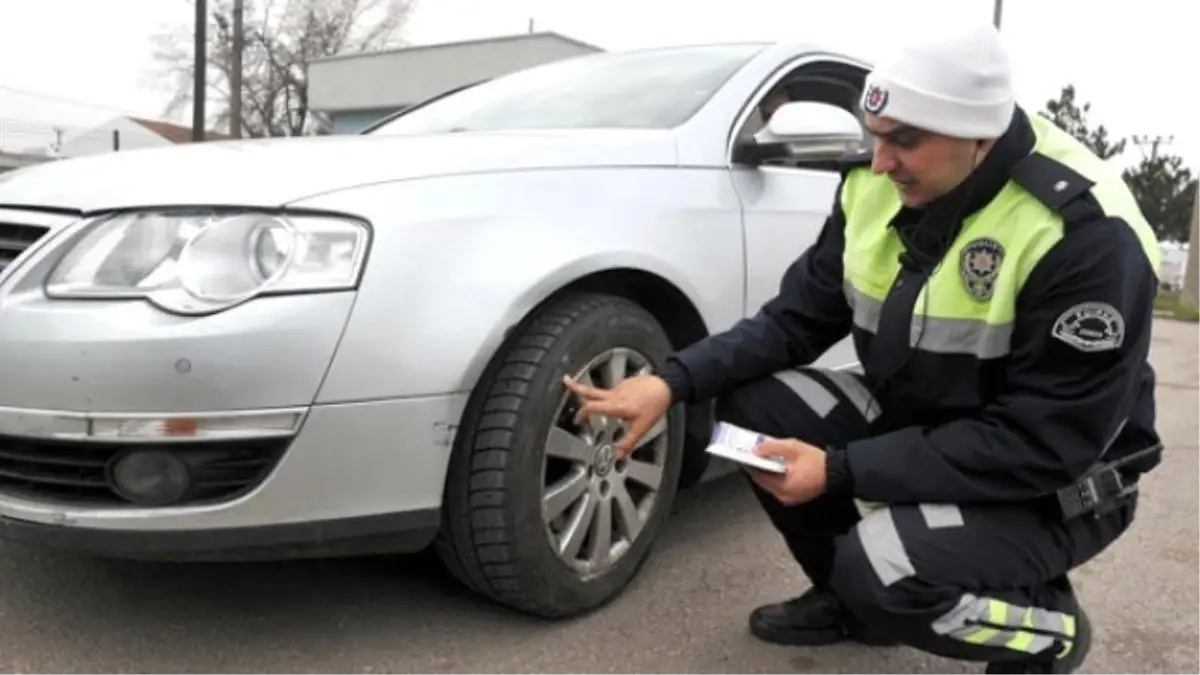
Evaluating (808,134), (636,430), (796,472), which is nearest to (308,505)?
(636,430)

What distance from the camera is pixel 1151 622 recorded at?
2438 mm

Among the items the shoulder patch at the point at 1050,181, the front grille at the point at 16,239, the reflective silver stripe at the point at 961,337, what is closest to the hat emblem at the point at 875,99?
the shoulder patch at the point at 1050,181

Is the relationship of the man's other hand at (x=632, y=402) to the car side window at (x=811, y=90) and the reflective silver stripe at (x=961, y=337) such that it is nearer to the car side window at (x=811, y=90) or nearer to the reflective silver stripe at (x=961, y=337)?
the reflective silver stripe at (x=961, y=337)

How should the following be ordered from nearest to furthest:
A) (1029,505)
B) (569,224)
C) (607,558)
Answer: (1029,505) → (569,224) → (607,558)

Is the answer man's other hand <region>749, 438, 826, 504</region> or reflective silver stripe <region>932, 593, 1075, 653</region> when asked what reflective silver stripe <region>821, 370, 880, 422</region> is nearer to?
man's other hand <region>749, 438, 826, 504</region>

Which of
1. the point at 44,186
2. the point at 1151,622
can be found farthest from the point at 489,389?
the point at 1151,622

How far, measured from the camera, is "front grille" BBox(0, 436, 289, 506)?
1855mm

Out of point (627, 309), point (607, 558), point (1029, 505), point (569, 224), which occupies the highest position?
point (569, 224)

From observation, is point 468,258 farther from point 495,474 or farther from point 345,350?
point 495,474

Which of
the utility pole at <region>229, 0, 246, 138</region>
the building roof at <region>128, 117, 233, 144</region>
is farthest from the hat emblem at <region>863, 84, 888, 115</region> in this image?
the building roof at <region>128, 117, 233, 144</region>

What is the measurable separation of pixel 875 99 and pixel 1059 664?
1.01 metres

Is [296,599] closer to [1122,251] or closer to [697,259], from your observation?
[697,259]

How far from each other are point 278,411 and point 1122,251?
1.38m

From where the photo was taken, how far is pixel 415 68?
25062mm
